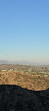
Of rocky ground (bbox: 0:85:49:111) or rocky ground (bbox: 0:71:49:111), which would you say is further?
rocky ground (bbox: 0:71:49:111)

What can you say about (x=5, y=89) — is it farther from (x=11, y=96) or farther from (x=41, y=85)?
(x=41, y=85)

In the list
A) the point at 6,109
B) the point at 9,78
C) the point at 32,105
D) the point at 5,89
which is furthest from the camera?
the point at 9,78

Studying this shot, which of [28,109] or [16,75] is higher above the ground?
[16,75]

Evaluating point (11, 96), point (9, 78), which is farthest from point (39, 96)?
point (9, 78)

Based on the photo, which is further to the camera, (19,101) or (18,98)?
(18,98)

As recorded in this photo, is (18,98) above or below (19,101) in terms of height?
above

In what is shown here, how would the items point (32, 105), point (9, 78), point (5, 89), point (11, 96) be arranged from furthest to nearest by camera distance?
point (9, 78) < point (5, 89) < point (11, 96) < point (32, 105)

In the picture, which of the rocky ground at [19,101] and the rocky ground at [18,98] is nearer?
the rocky ground at [19,101]

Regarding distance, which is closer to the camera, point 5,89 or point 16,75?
point 5,89
